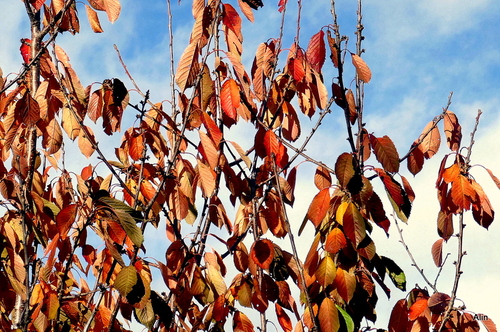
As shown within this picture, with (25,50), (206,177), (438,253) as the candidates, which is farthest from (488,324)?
(25,50)

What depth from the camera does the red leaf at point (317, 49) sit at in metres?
2.79

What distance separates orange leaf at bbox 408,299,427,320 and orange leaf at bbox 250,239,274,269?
61 cm

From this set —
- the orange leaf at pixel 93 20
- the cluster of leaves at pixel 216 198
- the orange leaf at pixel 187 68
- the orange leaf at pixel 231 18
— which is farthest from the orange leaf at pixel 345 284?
the orange leaf at pixel 93 20

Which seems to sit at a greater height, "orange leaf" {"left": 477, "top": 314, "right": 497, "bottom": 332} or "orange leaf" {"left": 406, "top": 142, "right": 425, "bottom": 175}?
"orange leaf" {"left": 406, "top": 142, "right": 425, "bottom": 175}

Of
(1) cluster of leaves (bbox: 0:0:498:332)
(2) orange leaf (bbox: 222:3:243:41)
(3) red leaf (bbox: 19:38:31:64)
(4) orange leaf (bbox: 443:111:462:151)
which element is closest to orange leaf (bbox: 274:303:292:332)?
(1) cluster of leaves (bbox: 0:0:498:332)

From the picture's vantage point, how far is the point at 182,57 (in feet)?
8.79

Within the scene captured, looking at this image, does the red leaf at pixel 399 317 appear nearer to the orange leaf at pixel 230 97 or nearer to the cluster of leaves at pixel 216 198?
the cluster of leaves at pixel 216 198

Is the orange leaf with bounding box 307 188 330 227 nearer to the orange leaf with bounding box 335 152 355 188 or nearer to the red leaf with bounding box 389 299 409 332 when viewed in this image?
the orange leaf with bounding box 335 152 355 188

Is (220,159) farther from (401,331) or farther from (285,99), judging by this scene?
(401,331)

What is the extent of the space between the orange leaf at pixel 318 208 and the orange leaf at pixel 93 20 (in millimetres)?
1336

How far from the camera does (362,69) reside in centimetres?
272

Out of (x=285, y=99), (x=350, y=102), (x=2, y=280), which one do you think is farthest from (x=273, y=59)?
(x=2, y=280)

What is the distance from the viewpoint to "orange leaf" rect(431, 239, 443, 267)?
299 centimetres

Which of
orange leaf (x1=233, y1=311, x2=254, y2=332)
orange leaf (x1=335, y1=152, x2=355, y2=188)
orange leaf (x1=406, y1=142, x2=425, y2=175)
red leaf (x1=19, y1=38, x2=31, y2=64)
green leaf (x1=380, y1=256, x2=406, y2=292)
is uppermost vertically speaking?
red leaf (x1=19, y1=38, x2=31, y2=64)
